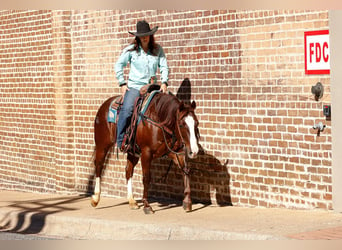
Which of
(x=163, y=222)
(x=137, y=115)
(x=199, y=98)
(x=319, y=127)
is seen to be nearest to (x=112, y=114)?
(x=137, y=115)

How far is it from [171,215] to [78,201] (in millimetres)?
3258

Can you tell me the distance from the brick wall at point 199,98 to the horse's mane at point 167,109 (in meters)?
1.16

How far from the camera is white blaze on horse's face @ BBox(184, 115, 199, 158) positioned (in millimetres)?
12711

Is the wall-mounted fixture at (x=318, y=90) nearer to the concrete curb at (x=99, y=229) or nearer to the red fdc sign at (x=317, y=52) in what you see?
the red fdc sign at (x=317, y=52)

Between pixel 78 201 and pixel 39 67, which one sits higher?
pixel 39 67

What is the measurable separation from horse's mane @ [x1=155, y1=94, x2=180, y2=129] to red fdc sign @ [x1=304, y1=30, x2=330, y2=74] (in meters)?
1.91

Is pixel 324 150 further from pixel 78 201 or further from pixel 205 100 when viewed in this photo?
pixel 78 201

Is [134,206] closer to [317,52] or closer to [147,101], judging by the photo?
[147,101]

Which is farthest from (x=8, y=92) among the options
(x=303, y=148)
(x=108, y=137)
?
(x=303, y=148)

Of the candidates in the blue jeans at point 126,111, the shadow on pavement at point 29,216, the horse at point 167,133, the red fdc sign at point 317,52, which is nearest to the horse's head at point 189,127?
the horse at point 167,133

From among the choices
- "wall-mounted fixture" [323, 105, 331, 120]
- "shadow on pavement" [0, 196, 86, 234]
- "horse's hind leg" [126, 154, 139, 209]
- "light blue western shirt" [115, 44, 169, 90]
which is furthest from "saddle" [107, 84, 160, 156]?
"wall-mounted fixture" [323, 105, 331, 120]

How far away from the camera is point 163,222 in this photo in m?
12.6

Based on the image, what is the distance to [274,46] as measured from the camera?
43.4 feet

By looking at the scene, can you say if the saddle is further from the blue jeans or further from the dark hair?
the dark hair
